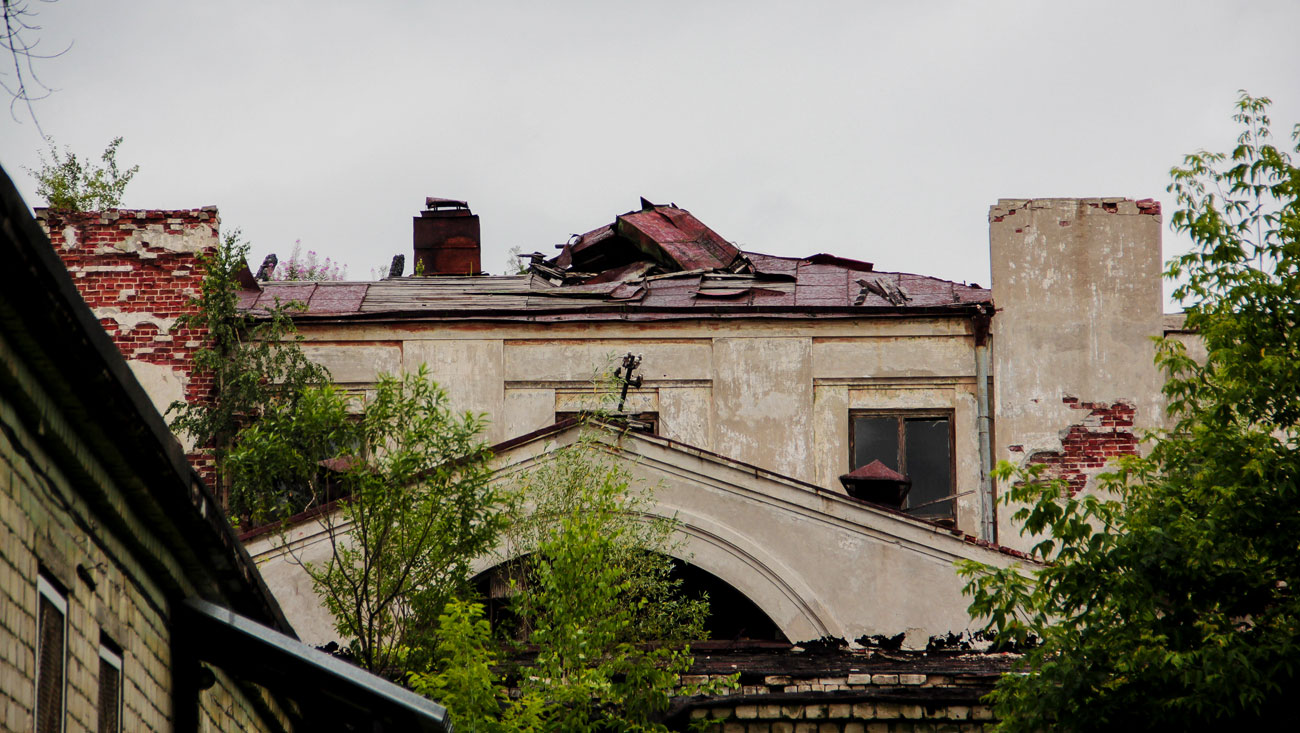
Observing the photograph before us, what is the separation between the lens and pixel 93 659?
22.1ft

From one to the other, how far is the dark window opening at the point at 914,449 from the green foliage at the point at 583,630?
264 inches

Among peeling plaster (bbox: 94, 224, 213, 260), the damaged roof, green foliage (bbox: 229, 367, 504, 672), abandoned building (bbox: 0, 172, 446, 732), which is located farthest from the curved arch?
abandoned building (bbox: 0, 172, 446, 732)

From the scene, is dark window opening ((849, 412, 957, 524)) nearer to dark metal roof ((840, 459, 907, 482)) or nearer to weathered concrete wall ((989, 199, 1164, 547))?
weathered concrete wall ((989, 199, 1164, 547))

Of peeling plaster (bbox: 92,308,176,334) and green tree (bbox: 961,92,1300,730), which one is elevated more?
peeling plaster (bbox: 92,308,176,334)

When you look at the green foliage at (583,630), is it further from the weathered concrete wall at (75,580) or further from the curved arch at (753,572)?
the weathered concrete wall at (75,580)

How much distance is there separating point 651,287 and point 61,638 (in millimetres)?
16923

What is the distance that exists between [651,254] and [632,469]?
8013 millimetres

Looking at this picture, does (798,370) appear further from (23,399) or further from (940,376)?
(23,399)

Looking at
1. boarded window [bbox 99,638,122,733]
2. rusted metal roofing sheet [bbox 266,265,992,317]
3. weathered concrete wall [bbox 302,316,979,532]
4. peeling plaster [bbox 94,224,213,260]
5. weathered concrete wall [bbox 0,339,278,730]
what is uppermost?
peeling plaster [bbox 94,224,213,260]

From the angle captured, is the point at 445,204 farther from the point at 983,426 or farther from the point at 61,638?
the point at 61,638

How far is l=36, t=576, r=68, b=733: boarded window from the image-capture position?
19.8 feet

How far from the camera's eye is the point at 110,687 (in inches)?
277

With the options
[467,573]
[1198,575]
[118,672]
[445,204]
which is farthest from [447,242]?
[118,672]

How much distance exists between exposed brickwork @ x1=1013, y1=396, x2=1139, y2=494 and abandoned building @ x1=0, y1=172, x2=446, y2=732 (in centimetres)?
1346
